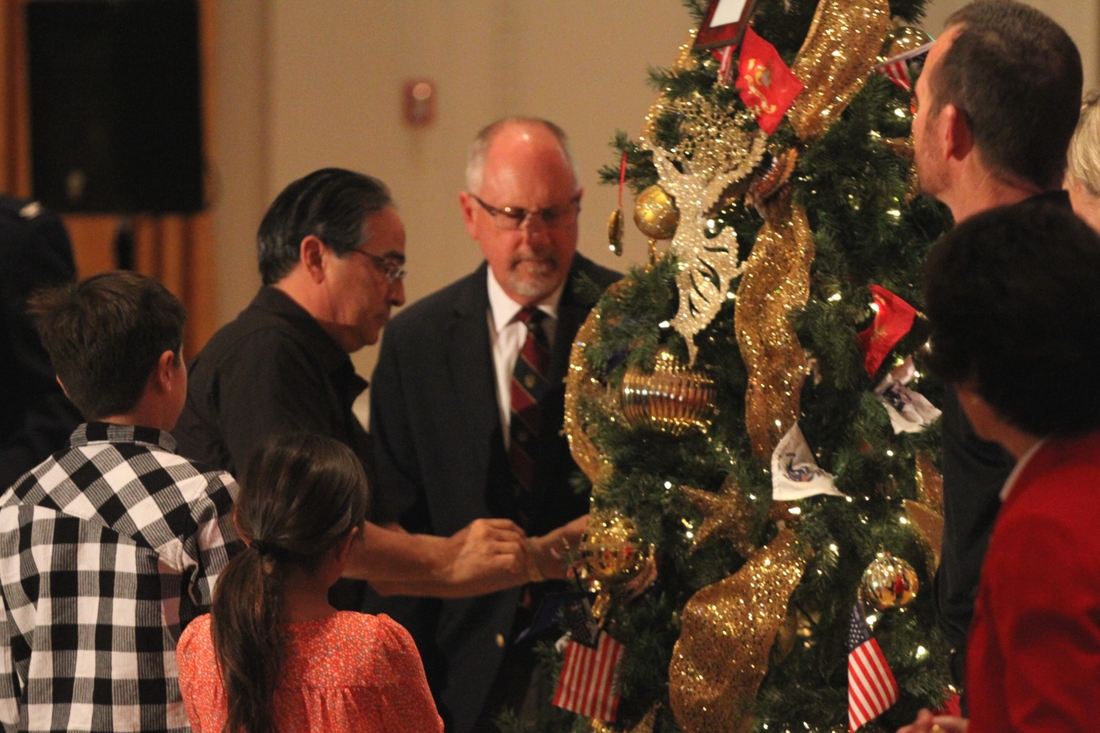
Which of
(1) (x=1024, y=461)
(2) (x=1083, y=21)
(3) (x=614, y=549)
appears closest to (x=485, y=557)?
(3) (x=614, y=549)

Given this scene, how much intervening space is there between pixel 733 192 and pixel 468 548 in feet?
3.00

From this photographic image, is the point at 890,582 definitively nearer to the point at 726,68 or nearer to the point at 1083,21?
the point at 726,68

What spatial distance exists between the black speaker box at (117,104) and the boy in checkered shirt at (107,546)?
254cm

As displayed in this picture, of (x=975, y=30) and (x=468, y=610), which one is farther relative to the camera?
(x=468, y=610)

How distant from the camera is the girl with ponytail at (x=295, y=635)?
1658 mm

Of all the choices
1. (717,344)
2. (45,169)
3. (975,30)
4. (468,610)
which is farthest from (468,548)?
(45,169)

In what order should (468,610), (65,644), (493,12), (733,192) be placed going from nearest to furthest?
(65,644) → (733,192) → (468,610) → (493,12)

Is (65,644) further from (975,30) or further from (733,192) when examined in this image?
(975,30)

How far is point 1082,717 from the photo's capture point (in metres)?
1.12

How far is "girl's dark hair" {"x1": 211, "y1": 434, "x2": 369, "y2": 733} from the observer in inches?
64.8

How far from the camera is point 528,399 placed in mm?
2926

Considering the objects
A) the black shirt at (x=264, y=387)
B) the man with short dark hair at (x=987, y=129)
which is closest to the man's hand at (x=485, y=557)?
the black shirt at (x=264, y=387)

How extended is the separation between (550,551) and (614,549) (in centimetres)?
50

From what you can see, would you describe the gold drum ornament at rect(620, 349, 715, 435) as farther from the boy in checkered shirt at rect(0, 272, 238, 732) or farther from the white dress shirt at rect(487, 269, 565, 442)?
the white dress shirt at rect(487, 269, 565, 442)
